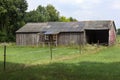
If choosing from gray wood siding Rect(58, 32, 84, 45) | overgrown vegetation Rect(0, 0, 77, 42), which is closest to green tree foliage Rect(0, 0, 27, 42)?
overgrown vegetation Rect(0, 0, 77, 42)

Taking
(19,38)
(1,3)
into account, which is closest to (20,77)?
(19,38)

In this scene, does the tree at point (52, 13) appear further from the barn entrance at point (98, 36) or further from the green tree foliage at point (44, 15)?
the barn entrance at point (98, 36)

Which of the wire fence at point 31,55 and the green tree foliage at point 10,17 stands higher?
the green tree foliage at point 10,17

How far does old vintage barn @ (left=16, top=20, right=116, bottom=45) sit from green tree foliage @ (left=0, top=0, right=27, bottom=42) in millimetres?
11700

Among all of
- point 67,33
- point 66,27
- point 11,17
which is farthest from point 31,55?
point 11,17

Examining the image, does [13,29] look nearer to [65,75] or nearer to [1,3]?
[1,3]

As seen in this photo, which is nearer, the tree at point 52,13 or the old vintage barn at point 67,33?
the old vintage barn at point 67,33

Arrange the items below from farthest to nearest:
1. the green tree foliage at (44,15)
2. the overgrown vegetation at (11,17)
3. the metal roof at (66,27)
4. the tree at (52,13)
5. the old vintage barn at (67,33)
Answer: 1. the tree at (52,13)
2. the green tree foliage at (44,15)
3. the overgrown vegetation at (11,17)
4. the metal roof at (66,27)
5. the old vintage barn at (67,33)

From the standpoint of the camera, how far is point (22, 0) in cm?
6650

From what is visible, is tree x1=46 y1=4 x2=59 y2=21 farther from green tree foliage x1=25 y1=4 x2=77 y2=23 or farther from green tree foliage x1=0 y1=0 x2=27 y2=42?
green tree foliage x1=0 y1=0 x2=27 y2=42

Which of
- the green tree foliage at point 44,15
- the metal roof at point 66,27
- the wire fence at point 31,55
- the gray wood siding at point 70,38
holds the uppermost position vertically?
the green tree foliage at point 44,15

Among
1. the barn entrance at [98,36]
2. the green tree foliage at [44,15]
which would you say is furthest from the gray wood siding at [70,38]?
the green tree foliage at [44,15]

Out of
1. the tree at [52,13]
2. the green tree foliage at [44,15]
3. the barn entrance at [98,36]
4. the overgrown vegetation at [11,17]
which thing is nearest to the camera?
the barn entrance at [98,36]

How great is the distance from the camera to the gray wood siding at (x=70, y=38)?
47.4 metres
